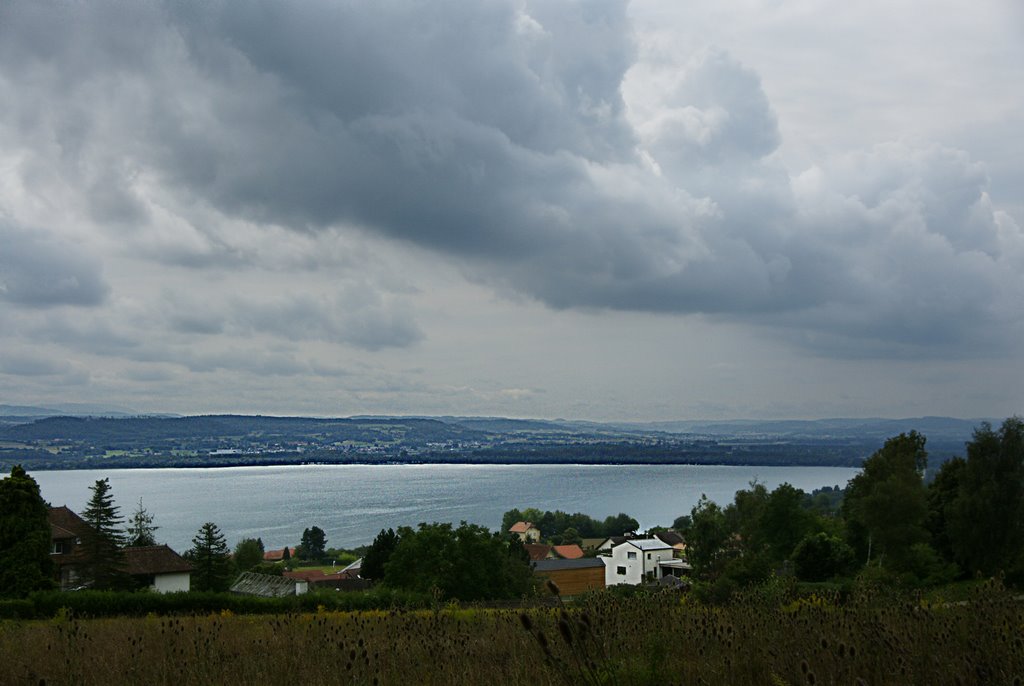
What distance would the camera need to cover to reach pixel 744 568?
1435 inches

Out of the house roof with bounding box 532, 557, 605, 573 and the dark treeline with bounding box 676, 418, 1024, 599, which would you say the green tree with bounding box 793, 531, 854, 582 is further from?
the house roof with bounding box 532, 557, 605, 573

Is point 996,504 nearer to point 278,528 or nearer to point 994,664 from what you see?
point 994,664

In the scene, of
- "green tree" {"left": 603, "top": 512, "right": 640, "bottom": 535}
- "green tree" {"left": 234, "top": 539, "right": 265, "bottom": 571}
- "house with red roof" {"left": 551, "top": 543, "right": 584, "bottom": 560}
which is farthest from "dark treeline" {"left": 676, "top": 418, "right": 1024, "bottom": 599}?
"green tree" {"left": 603, "top": 512, "right": 640, "bottom": 535}

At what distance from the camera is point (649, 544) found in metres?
71.4

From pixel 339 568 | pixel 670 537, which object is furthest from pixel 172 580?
pixel 670 537

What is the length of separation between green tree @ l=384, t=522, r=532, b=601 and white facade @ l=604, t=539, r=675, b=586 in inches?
1360

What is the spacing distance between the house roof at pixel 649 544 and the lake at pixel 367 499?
20194 mm

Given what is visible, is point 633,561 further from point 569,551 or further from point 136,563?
point 136,563

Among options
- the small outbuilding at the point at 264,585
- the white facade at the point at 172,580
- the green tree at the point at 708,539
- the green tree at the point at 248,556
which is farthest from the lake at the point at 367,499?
the white facade at the point at 172,580

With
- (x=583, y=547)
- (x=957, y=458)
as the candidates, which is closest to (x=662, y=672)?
(x=957, y=458)

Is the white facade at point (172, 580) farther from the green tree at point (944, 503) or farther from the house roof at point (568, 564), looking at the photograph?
the green tree at point (944, 503)

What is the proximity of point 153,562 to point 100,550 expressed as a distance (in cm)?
459

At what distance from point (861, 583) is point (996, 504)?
94.6 feet

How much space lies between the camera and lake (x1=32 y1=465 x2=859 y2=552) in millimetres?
101750
